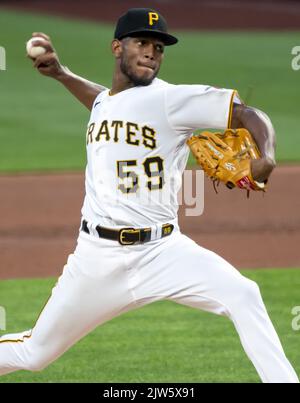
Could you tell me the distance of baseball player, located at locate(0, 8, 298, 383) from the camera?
4766 mm

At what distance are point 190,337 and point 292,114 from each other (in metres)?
8.83

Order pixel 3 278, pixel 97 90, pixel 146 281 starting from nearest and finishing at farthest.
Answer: pixel 146 281, pixel 97 90, pixel 3 278

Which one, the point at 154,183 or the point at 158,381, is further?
the point at 158,381

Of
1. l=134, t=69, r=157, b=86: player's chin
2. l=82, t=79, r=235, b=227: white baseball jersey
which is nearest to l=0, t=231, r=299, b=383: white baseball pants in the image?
l=82, t=79, r=235, b=227: white baseball jersey

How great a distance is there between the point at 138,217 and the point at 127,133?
424 mm

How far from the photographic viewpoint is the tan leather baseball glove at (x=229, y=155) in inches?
183

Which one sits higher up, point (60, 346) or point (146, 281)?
point (146, 281)

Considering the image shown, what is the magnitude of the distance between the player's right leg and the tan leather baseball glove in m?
0.62

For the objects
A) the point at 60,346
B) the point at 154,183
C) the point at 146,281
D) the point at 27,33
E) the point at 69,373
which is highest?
the point at 27,33

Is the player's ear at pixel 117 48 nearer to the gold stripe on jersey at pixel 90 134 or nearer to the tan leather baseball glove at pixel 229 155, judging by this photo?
the gold stripe on jersey at pixel 90 134

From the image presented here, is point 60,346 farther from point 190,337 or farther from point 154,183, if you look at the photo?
point 190,337

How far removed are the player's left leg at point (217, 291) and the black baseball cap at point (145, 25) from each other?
40.0 inches
